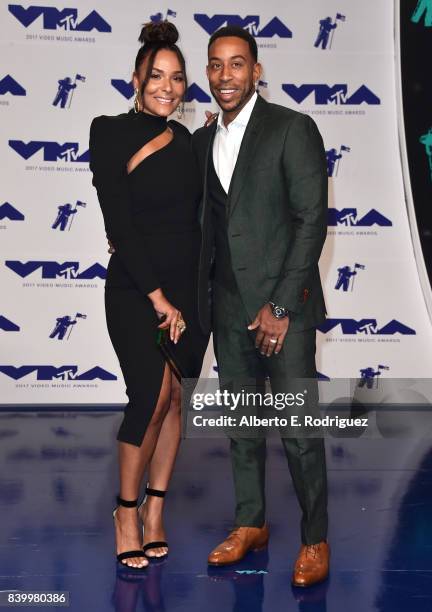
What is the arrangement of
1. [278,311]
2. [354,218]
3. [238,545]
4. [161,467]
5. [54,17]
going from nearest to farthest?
[278,311] < [238,545] < [161,467] < [54,17] < [354,218]

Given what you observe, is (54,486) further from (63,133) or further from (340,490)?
(63,133)

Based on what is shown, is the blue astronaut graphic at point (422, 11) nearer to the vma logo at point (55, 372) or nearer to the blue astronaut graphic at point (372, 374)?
the blue astronaut graphic at point (372, 374)

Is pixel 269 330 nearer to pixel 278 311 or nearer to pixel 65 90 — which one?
pixel 278 311

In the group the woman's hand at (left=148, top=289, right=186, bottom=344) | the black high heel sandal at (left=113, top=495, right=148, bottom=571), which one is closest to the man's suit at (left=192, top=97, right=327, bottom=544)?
the woman's hand at (left=148, top=289, right=186, bottom=344)

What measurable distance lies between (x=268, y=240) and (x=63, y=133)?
10.7 ft

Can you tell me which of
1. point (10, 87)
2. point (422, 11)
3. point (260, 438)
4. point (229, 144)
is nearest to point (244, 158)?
point (229, 144)

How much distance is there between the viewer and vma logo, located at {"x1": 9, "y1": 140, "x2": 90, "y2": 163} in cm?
579

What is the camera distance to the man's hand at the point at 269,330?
286cm

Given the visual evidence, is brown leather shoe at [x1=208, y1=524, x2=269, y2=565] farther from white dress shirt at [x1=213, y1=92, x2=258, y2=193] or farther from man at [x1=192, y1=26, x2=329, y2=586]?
white dress shirt at [x1=213, y1=92, x2=258, y2=193]

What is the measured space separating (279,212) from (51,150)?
3.26m

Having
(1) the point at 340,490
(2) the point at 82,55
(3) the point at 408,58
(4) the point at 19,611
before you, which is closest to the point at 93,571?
(4) the point at 19,611

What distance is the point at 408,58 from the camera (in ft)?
19.2

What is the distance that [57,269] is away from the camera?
19.2 feet

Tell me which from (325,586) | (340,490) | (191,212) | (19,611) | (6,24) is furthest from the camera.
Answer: (6,24)
